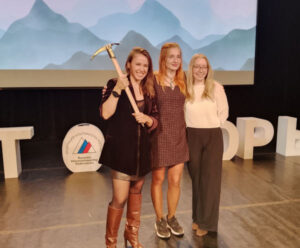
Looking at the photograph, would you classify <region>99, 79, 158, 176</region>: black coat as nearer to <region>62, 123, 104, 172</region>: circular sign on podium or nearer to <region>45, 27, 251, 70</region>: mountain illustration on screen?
<region>62, 123, 104, 172</region>: circular sign on podium

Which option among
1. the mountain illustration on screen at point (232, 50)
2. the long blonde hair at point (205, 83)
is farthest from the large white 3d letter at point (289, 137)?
the long blonde hair at point (205, 83)

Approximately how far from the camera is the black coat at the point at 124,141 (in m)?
1.61

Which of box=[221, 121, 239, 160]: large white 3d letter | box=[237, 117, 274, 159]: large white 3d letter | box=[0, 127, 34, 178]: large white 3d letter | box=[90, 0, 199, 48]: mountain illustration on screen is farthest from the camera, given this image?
box=[90, 0, 199, 48]: mountain illustration on screen

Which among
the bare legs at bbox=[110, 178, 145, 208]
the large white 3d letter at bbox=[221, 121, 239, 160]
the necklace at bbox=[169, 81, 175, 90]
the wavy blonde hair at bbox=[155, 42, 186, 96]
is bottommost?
the large white 3d letter at bbox=[221, 121, 239, 160]

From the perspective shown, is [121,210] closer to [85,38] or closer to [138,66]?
[138,66]

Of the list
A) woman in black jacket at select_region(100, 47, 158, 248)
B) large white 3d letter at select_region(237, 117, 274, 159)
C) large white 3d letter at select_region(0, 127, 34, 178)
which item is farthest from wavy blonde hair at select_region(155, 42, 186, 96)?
large white 3d letter at select_region(237, 117, 274, 159)

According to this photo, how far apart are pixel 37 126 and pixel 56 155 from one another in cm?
86

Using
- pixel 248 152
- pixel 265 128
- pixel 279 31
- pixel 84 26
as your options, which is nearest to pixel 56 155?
pixel 84 26

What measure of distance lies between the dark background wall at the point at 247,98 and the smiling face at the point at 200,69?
2.86 meters

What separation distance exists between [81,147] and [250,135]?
2365 mm

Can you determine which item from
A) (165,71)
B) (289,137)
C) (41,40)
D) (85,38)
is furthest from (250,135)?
(41,40)

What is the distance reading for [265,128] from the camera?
4371mm

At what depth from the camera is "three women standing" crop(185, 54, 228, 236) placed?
1973 millimetres

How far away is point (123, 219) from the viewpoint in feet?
7.97
